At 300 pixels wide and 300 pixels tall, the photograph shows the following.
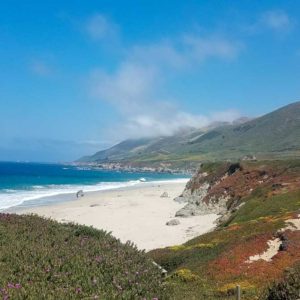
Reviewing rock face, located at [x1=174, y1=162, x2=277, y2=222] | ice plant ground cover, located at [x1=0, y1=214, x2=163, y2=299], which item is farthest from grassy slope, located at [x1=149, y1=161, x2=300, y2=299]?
rock face, located at [x1=174, y1=162, x2=277, y2=222]

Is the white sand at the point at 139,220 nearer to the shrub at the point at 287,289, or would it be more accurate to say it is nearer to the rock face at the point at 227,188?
the rock face at the point at 227,188

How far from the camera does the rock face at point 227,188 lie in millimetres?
63438

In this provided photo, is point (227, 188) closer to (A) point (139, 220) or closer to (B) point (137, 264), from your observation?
(A) point (139, 220)

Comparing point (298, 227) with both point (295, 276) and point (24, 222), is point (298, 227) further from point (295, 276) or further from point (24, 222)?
point (24, 222)

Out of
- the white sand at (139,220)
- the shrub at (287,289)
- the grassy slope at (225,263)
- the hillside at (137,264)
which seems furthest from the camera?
the white sand at (139,220)

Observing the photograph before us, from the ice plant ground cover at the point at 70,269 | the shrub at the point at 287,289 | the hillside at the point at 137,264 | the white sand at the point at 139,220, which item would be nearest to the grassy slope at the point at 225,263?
the hillside at the point at 137,264

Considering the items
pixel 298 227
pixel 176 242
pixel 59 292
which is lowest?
pixel 176 242

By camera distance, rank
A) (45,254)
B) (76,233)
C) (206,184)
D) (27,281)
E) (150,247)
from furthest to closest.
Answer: (206,184)
(150,247)
(76,233)
(45,254)
(27,281)

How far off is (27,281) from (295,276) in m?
7.91

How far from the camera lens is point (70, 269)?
12.2m

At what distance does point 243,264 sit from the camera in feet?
74.0

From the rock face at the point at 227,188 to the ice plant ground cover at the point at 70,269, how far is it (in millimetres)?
38045

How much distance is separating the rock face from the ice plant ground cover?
38.0 m

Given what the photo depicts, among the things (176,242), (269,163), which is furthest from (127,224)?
(269,163)
